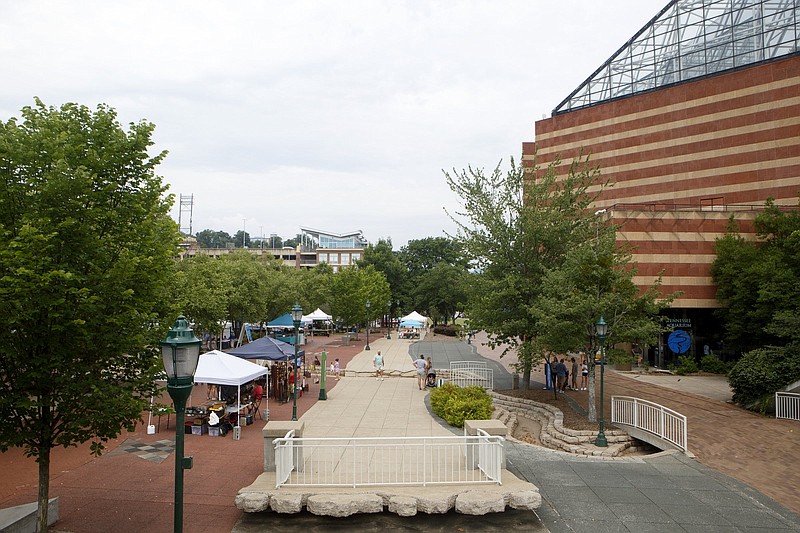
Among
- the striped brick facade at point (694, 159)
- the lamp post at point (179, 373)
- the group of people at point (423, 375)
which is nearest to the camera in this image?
the lamp post at point (179, 373)

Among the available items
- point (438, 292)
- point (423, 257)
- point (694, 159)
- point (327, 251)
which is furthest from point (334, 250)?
point (694, 159)

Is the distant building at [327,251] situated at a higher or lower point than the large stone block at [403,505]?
higher

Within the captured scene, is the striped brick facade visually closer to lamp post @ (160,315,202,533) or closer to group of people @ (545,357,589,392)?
group of people @ (545,357,589,392)

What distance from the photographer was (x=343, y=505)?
9023mm

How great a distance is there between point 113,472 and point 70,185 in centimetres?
719

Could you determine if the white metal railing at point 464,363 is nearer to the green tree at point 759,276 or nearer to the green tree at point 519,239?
the green tree at point 519,239

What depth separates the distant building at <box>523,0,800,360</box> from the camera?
3172cm

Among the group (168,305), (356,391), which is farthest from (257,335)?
(168,305)

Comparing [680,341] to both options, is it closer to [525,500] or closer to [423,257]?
[525,500]

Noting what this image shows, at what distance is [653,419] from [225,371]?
12.7m

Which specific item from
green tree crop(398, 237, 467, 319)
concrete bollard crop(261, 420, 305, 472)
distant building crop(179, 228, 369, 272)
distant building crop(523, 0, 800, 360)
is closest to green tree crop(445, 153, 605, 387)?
distant building crop(523, 0, 800, 360)

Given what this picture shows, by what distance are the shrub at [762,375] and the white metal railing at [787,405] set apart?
50 cm

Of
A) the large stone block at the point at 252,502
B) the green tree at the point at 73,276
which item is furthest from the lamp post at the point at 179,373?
the large stone block at the point at 252,502

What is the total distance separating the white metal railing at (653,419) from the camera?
14355 mm
